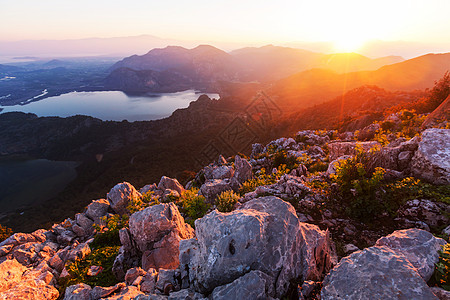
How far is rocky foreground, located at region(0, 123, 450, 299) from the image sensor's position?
413cm

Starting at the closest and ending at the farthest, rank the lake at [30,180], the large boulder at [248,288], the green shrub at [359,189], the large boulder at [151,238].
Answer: the large boulder at [248,288] < the green shrub at [359,189] < the large boulder at [151,238] < the lake at [30,180]

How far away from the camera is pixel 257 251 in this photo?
487cm

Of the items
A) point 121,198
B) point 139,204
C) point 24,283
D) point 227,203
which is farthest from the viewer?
point 121,198

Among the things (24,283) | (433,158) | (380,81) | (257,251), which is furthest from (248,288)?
(380,81)

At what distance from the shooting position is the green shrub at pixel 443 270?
406 centimetres

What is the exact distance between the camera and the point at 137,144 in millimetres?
103875

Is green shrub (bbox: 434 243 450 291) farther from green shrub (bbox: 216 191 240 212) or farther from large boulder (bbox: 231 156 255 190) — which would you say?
large boulder (bbox: 231 156 255 190)

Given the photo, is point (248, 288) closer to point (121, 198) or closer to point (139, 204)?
point (139, 204)

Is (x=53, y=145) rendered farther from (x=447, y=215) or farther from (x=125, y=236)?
(x=447, y=215)

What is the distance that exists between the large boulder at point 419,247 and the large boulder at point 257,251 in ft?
5.67

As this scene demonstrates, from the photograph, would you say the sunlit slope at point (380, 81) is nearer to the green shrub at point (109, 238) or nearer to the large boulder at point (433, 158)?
the large boulder at point (433, 158)

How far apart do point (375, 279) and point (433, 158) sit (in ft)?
24.8

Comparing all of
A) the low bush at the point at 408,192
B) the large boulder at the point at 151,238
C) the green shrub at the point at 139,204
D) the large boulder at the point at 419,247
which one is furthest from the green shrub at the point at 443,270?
the green shrub at the point at 139,204

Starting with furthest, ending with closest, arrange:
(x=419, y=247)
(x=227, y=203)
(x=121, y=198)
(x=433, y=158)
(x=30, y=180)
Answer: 1. (x=30, y=180)
2. (x=121, y=198)
3. (x=227, y=203)
4. (x=433, y=158)
5. (x=419, y=247)
